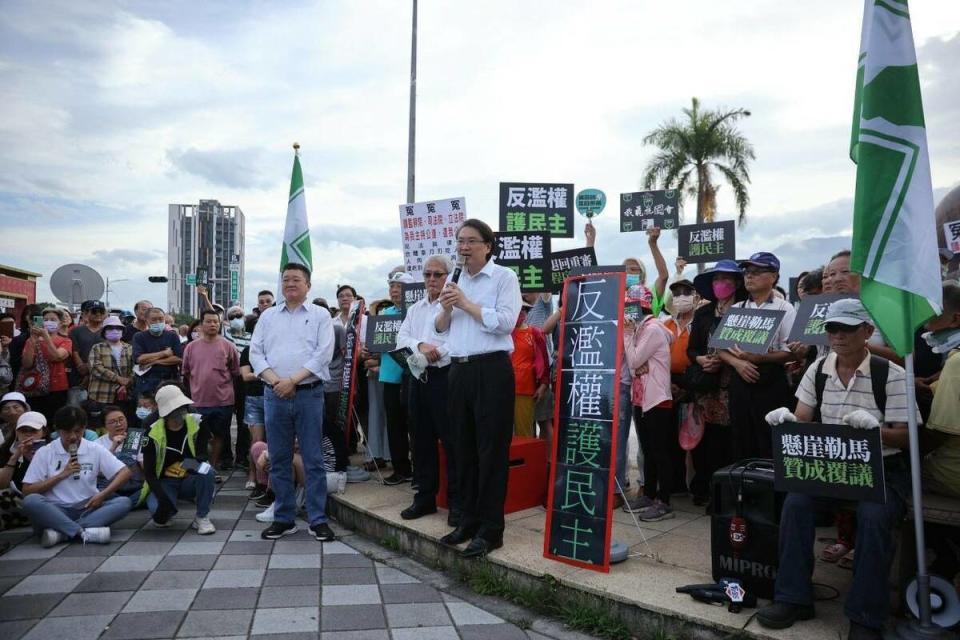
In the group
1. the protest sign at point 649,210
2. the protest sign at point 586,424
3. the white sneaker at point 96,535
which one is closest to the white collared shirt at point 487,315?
the protest sign at point 586,424

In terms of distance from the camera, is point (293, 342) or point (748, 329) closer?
point (748, 329)

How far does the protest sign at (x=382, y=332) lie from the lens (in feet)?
22.3

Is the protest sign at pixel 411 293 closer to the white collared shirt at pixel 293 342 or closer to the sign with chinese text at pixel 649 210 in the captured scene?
the white collared shirt at pixel 293 342

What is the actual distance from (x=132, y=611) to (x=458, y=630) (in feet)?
6.36

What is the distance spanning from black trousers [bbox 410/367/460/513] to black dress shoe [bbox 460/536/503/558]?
0.64m

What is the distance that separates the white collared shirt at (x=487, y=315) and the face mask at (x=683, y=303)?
2245 millimetres

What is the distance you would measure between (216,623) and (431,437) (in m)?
2.26

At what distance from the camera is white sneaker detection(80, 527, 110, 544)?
5.32 metres

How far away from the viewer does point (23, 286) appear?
123 ft

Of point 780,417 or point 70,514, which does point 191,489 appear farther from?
point 780,417

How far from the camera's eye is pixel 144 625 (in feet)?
12.4

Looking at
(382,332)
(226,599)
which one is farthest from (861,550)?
(382,332)

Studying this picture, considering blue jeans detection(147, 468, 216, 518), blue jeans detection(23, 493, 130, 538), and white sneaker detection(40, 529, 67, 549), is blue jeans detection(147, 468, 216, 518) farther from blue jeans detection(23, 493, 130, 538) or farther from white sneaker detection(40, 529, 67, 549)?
white sneaker detection(40, 529, 67, 549)

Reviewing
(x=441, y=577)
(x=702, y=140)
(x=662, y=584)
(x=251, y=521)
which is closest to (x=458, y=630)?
(x=441, y=577)
